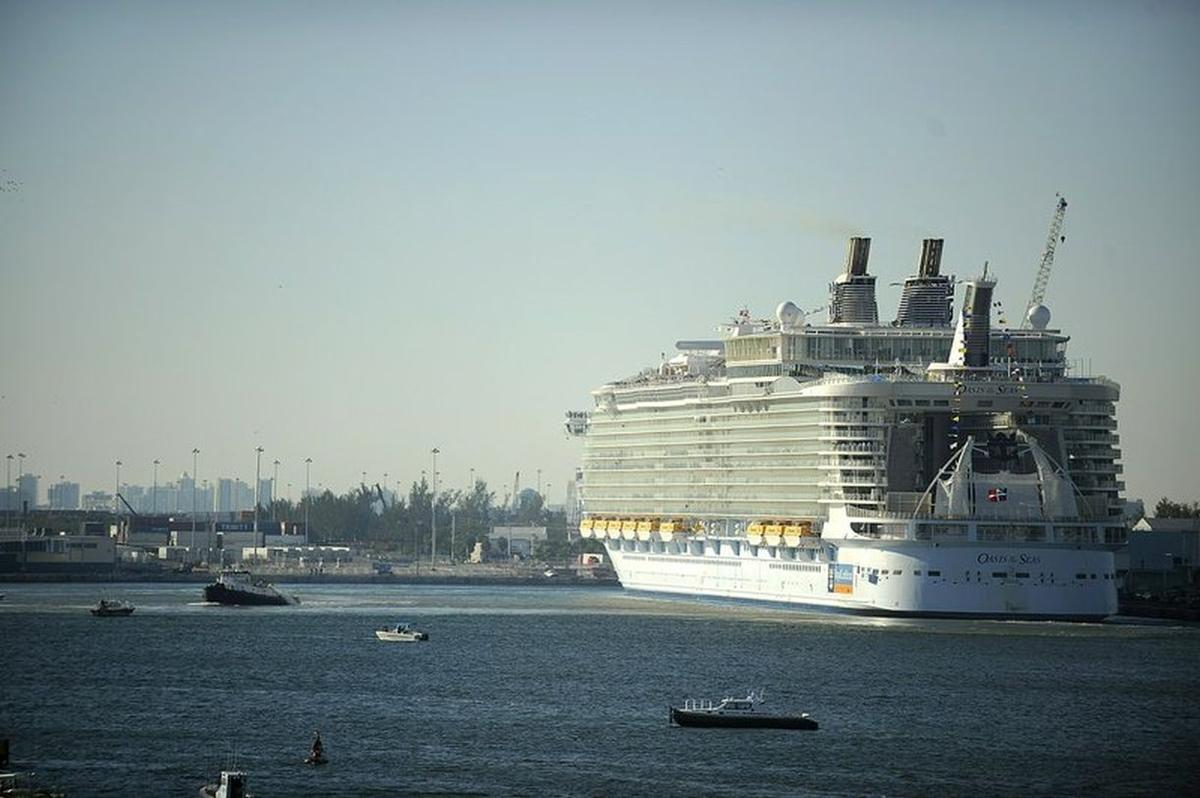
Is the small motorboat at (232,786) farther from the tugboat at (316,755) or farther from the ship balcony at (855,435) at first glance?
the ship balcony at (855,435)

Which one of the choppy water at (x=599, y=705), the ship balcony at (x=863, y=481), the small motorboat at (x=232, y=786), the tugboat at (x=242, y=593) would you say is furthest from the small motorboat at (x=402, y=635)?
the small motorboat at (x=232, y=786)

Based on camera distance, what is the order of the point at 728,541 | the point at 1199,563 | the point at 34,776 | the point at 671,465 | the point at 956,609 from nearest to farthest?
1. the point at 34,776
2. the point at 956,609
3. the point at 728,541
4. the point at 671,465
5. the point at 1199,563

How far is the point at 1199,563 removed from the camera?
179 meters

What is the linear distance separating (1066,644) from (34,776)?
62037 mm

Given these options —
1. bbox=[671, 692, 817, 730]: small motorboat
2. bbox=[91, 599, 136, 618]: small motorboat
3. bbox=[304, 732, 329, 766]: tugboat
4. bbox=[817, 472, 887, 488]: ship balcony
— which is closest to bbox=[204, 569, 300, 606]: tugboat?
bbox=[91, 599, 136, 618]: small motorboat

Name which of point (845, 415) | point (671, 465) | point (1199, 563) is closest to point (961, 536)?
point (845, 415)

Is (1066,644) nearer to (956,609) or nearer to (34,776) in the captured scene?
(956,609)

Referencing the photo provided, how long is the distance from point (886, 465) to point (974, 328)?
9.72 meters

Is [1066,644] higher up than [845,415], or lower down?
lower down

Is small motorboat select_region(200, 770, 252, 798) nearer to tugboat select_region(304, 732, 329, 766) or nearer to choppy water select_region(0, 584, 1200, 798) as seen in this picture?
choppy water select_region(0, 584, 1200, 798)

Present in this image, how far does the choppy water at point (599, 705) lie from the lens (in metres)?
73.2

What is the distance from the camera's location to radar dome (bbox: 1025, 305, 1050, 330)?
149m

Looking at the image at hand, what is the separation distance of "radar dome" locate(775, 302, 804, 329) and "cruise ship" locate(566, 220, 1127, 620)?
20 centimetres

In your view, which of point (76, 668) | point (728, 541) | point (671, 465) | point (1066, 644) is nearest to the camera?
point (76, 668)
